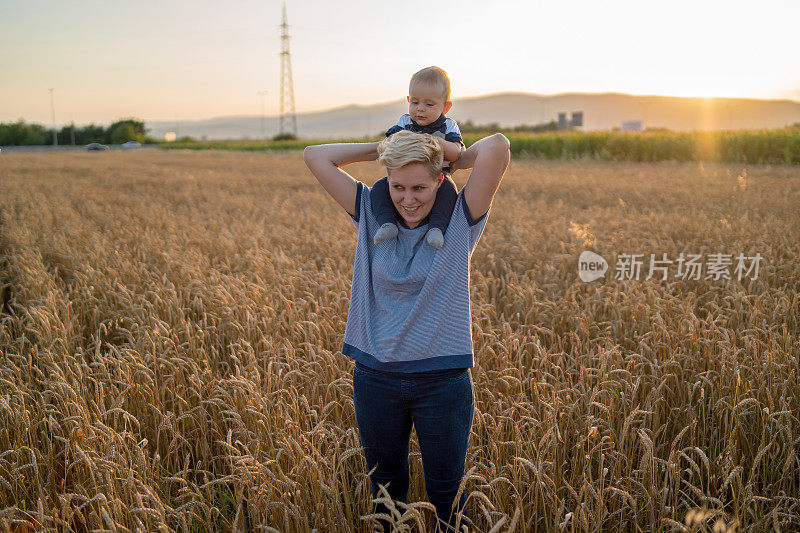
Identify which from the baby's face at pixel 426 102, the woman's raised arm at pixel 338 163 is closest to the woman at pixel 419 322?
the woman's raised arm at pixel 338 163

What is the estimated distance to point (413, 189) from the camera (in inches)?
77.7

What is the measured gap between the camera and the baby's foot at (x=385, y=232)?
201cm

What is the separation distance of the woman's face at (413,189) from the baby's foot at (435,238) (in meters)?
0.09

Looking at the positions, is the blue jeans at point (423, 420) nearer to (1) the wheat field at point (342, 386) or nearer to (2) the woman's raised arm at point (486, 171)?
(1) the wheat field at point (342, 386)

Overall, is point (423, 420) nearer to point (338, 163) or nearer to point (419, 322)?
point (419, 322)

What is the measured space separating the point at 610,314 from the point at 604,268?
133 cm

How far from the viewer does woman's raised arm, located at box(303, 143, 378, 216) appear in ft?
7.26

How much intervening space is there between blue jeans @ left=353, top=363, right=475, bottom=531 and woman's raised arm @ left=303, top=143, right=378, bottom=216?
685 millimetres

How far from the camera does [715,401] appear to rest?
3072 mm

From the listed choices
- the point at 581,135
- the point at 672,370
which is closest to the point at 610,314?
the point at 672,370
